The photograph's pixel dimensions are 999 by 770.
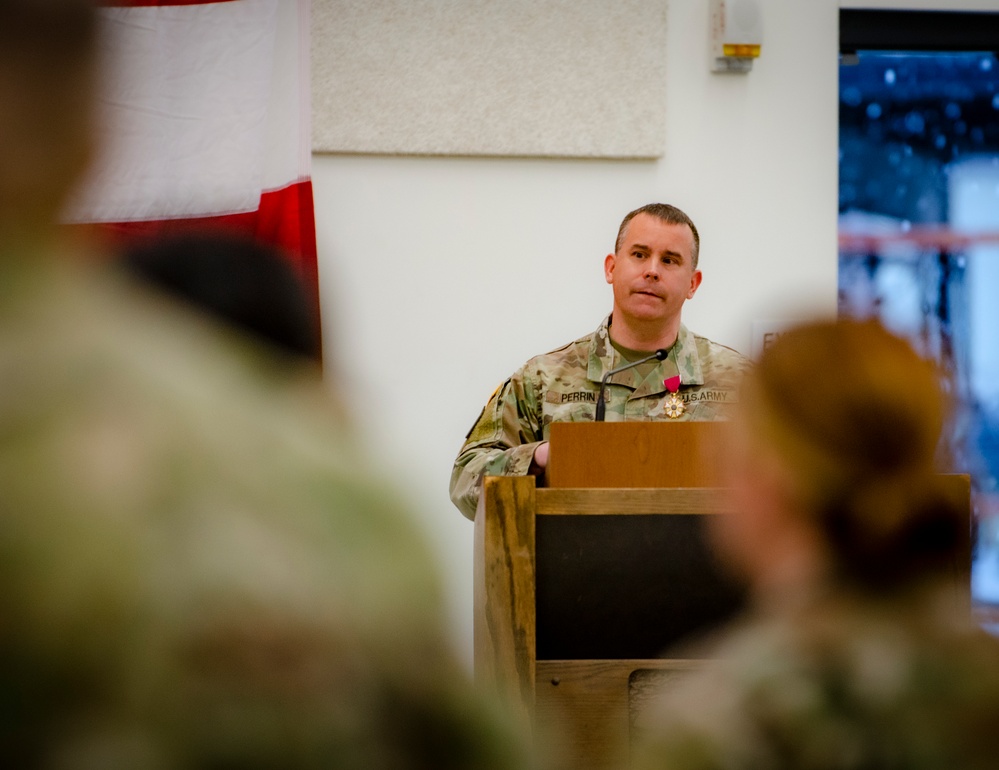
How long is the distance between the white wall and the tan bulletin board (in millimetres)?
61

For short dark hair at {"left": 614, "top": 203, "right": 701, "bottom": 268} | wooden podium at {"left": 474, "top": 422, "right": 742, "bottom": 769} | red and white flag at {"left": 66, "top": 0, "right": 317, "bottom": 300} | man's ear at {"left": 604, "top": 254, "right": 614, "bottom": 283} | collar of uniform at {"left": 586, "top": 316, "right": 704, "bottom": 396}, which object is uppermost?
red and white flag at {"left": 66, "top": 0, "right": 317, "bottom": 300}

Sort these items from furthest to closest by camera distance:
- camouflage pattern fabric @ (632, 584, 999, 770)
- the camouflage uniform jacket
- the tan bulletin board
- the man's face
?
1. the tan bulletin board
2. the man's face
3. the camouflage uniform jacket
4. camouflage pattern fabric @ (632, 584, 999, 770)

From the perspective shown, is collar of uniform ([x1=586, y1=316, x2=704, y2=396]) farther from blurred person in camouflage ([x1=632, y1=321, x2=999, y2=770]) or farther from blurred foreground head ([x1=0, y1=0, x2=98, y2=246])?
blurred foreground head ([x1=0, y1=0, x2=98, y2=246])

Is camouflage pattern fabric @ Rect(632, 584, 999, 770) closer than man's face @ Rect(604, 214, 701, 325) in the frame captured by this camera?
Yes

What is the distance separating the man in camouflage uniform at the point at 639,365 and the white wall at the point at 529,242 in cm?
53

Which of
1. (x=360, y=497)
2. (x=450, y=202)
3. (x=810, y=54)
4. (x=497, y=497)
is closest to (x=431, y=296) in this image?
(x=450, y=202)

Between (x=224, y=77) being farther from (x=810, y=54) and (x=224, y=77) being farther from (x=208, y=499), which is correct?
(x=208, y=499)

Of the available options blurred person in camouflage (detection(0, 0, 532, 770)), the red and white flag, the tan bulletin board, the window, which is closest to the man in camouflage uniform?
the tan bulletin board

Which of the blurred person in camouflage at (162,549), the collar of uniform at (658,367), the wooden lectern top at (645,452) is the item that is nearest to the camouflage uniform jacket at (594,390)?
the collar of uniform at (658,367)

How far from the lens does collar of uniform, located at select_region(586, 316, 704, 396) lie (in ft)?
10.1

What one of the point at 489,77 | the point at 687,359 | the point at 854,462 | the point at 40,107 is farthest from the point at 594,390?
the point at 40,107

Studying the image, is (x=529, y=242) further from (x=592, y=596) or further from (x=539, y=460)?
(x=592, y=596)

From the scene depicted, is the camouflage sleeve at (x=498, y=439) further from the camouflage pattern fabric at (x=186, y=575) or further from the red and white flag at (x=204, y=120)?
the camouflage pattern fabric at (x=186, y=575)

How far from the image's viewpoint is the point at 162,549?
1.62 ft
